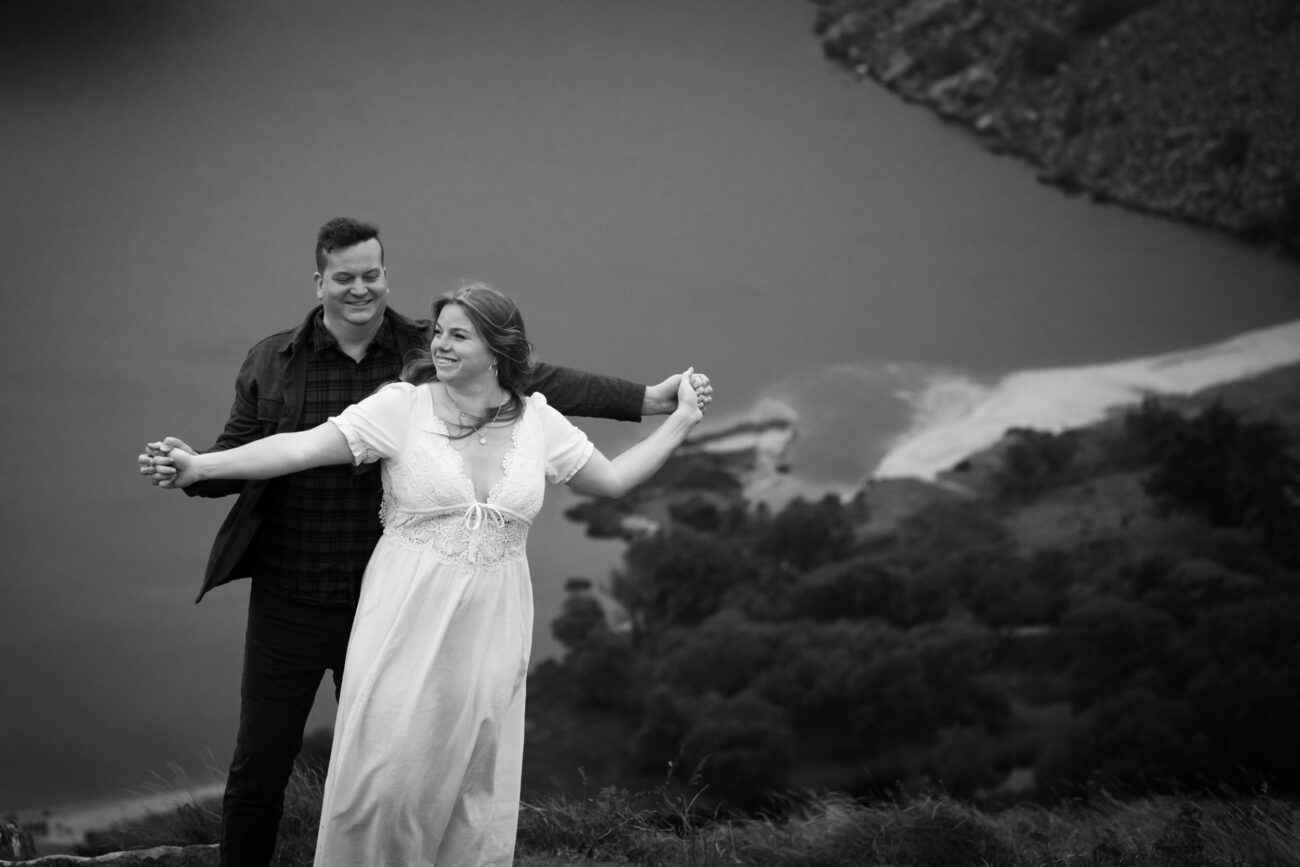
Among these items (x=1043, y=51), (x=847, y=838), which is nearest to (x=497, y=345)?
(x=847, y=838)

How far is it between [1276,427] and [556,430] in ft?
19.9

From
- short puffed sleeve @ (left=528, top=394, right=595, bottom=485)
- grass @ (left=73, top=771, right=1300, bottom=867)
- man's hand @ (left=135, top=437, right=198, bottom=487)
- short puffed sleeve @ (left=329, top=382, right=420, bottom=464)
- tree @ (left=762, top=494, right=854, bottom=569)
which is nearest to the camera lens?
man's hand @ (left=135, top=437, right=198, bottom=487)

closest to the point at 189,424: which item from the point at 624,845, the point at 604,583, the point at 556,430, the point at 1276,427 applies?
the point at 604,583

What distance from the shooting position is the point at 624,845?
4570mm

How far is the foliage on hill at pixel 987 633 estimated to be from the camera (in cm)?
754

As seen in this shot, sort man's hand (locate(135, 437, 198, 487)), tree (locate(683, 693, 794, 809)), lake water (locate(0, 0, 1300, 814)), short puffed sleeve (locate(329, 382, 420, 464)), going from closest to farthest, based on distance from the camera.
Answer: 1. man's hand (locate(135, 437, 198, 487))
2. short puffed sleeve (locate(329, 382, 420, 464))
3. lake water (locate(0, 0, 1300, 814))
4. tree (locate(683, 693, 794, 809))

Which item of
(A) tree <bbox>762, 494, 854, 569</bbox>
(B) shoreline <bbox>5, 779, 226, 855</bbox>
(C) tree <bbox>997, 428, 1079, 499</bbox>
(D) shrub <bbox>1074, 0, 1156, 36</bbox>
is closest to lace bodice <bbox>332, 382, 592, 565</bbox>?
(B) shoreline <bbox>5, 779, 226, 855</bbox>

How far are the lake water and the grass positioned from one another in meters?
2.12

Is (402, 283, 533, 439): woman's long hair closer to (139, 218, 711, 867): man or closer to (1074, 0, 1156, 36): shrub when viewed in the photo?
(139, 218, 711, 867): man

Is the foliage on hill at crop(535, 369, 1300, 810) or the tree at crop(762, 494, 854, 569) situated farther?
the tree at crop(762, 494, 854, 569)

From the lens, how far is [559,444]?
10.9 feet

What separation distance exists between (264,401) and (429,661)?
820 millimetres

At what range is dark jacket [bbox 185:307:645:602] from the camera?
11.4 feet

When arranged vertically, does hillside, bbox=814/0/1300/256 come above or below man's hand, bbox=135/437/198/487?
above
